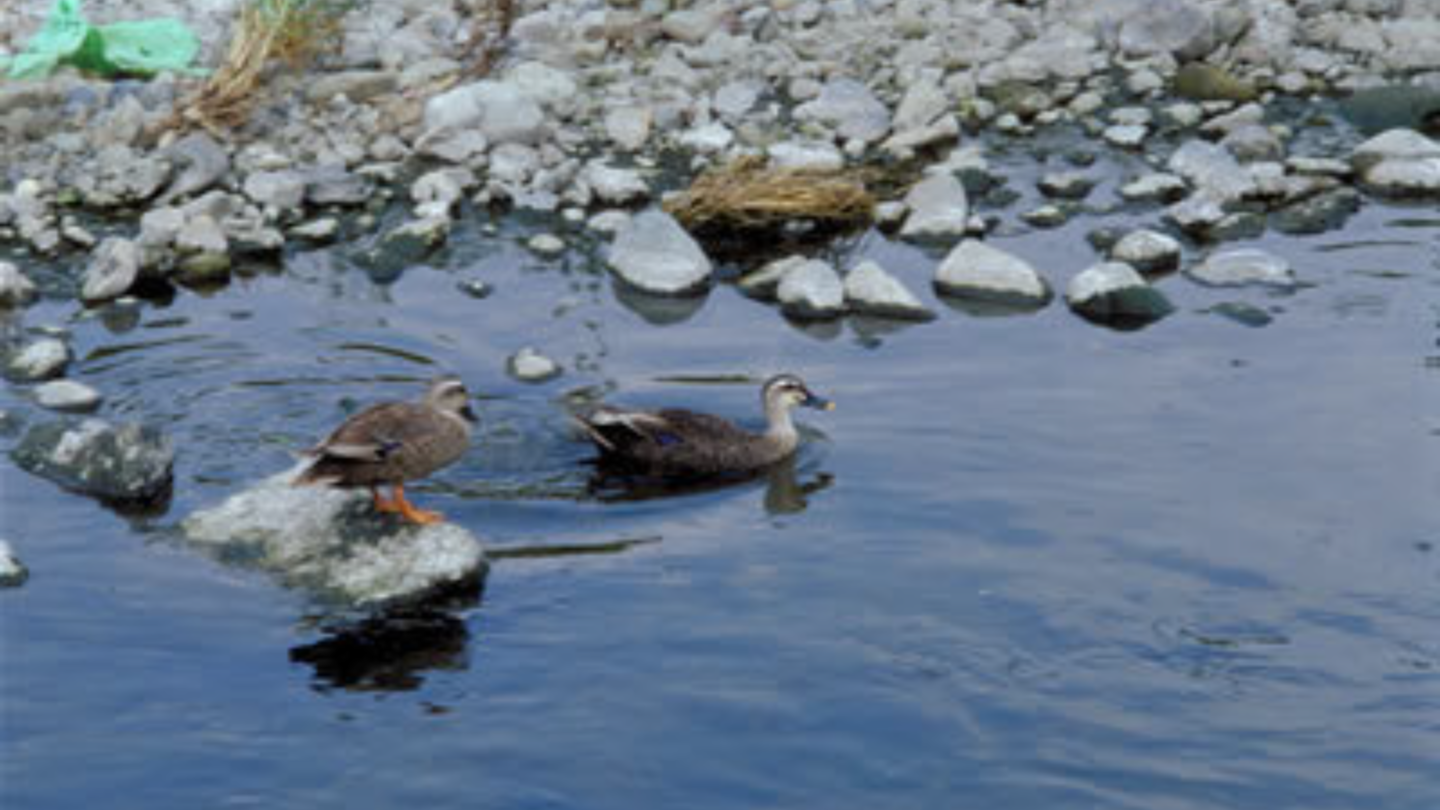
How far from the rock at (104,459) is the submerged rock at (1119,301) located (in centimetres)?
633

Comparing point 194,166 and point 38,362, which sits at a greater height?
point 194,166

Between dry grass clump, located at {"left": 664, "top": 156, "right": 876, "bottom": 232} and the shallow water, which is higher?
dry grass clump, located at {"left": 664, "top": 156, "right": 876, "bottom": 232}

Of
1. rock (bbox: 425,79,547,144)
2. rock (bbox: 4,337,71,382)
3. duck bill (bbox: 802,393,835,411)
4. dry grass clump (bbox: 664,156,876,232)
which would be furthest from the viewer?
rock (bbox: 425,79,547,144)

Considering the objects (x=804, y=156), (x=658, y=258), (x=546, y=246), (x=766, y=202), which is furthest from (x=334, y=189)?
(x=804, y=156)

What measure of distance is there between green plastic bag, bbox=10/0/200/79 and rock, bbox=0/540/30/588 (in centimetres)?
900

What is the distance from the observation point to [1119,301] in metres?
13.6

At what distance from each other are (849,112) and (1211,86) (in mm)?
3505

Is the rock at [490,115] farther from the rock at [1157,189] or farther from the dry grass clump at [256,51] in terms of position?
the rock at [1157,189]

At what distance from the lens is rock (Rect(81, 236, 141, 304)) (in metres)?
14.2

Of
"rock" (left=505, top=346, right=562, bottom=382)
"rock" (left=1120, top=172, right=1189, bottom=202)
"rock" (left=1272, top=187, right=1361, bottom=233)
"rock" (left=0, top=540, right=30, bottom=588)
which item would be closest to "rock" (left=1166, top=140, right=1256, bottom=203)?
"rock" (left=1120, top=172, right=1189, bottom=202)

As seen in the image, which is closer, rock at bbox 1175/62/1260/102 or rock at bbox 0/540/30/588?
rock at bbox 0/540/30/588

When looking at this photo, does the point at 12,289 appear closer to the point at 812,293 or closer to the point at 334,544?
the point at 334,544

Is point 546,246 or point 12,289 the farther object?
point 546,246

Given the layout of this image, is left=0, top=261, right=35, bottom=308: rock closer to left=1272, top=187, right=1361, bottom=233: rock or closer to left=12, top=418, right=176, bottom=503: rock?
left=12, top=418, right=176, bottom=503: rock
